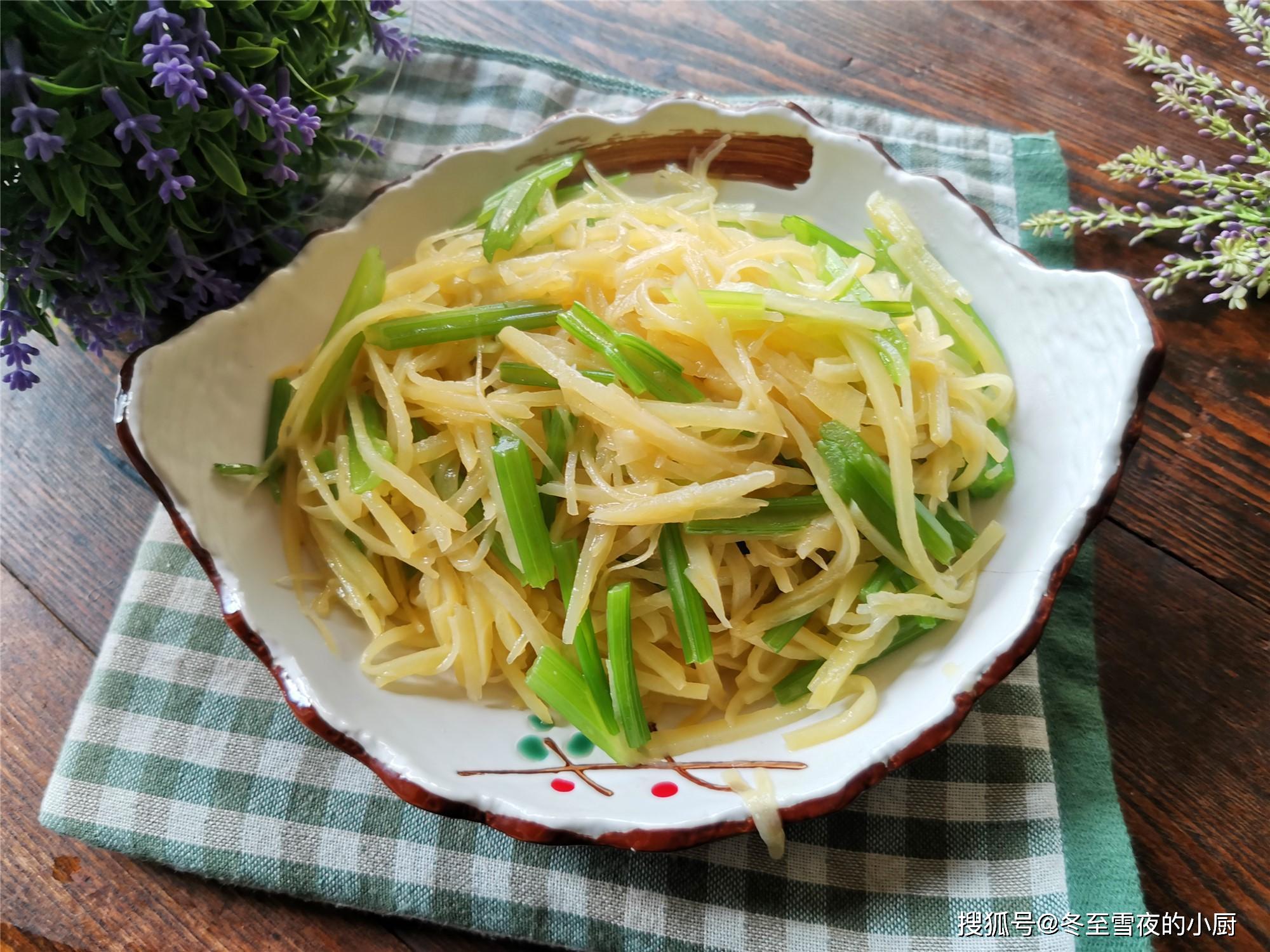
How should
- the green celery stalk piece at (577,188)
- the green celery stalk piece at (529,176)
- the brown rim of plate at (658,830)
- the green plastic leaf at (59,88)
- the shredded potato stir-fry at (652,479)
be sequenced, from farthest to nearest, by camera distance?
1. the green celery stalk piece at (577,188)
2. the green celery stalk piece at (529,176)
3. the shredded potato stir-fry at (652,479)
4. the green plastic leaf at (59,88)
5. the brown rim of plate at (658,830)

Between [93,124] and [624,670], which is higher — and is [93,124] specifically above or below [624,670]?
above

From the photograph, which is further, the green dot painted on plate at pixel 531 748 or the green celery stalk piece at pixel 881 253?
the green celery stalk piece at pixel 881 253

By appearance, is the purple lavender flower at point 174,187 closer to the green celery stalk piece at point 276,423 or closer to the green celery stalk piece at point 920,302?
the green celery stalk piece at point 276,423

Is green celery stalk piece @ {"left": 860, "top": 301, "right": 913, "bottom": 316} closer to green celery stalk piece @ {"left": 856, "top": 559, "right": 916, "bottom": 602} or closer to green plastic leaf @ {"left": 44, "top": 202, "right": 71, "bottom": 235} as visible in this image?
green celery stalk piece @ {"left": 856, "top": 559, "right": 916, "bottom": 602}

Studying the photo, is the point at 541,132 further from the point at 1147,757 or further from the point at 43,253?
the point at 1147,757

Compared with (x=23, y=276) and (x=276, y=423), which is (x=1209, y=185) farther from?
(x=23, y=276)

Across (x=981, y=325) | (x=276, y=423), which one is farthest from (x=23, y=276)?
(x=981, y=325)

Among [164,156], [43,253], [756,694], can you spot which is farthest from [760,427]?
[43,253]

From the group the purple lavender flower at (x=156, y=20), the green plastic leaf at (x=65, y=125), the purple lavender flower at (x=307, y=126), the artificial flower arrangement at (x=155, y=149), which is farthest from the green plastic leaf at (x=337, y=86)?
the green plastic leaf at (x=65, y=125)
